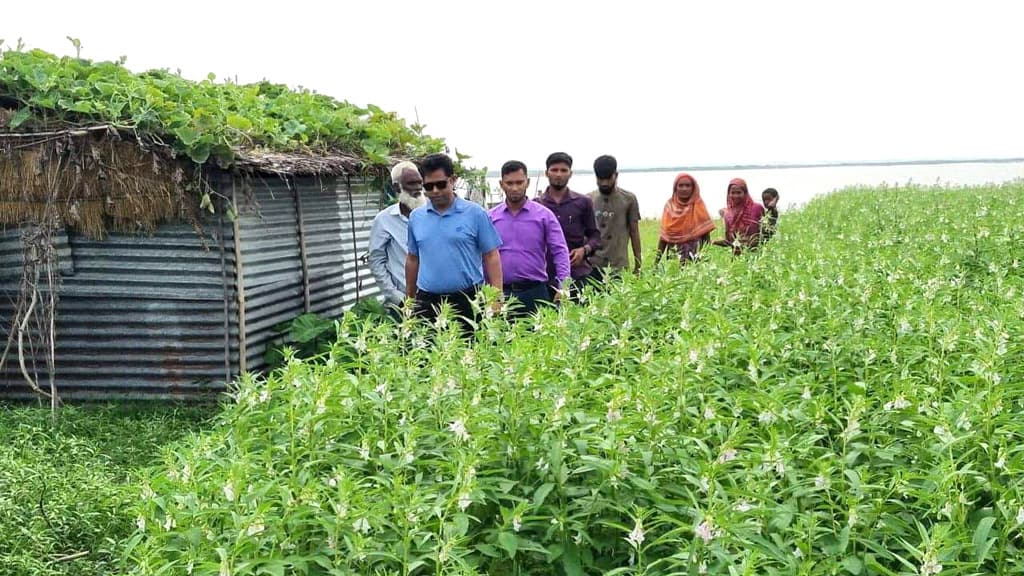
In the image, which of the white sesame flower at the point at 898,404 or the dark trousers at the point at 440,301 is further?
the dark trousers at the point at 440,301

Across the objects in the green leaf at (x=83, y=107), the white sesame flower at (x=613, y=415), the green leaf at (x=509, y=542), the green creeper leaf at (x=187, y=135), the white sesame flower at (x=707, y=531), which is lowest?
the green leaf at (x=509, y=542)

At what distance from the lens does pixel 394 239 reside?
807 centimetres

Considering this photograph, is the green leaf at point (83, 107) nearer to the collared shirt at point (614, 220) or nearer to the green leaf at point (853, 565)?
the collared shirt at point (614, 220)

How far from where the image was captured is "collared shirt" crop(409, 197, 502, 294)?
693 centimetres

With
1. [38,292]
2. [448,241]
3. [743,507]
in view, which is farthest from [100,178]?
[743,507]

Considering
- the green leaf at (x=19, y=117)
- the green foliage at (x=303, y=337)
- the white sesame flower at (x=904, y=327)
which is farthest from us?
the green foliage at (x=303, y=337)

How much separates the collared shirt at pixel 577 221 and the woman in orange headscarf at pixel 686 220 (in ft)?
7.82

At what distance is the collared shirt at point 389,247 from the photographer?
8039 mm

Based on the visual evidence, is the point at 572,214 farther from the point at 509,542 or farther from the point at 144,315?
the point at 509,542

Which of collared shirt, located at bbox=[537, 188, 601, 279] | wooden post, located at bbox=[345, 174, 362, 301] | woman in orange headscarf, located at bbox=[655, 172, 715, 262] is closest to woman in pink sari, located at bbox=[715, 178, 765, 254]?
woman in orange headscarf, located at bbox=[655, 172, 715, 262]

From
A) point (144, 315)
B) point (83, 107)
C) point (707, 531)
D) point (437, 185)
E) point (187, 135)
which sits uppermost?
point (83, 107)

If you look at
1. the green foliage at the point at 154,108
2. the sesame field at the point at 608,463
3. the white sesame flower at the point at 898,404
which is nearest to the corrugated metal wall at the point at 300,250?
the green foliage at the point at 154,108

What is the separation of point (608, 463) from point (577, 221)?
5732 mm

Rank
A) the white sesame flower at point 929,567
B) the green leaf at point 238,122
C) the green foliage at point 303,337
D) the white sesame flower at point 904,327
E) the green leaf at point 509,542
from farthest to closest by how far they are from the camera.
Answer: the green foliage at point 303,337
the green leaf at point 238,122
the white sesame flower at point 904,327
the green leaf at point 509,542
the white sesame flower at point 929,567
